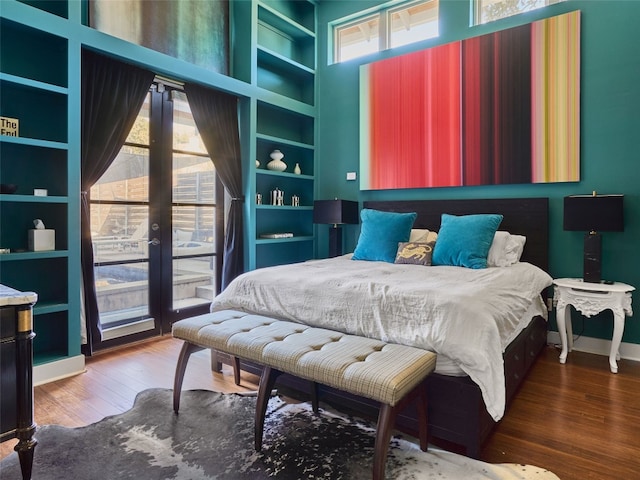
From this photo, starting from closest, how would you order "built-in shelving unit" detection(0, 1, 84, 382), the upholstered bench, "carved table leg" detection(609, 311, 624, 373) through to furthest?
the upholstered bench
"built-in shelving unit" detection(0, 1, 84, 382)
"carved table leg" detection(609, 311, 624, 373)

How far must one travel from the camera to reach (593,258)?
9.90 ft

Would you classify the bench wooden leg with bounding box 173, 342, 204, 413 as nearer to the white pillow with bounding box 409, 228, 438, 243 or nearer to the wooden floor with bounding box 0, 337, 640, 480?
the wooden floor with bounding box 0, 337, 640, 480

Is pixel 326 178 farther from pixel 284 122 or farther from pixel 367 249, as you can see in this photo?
pixel 367 249

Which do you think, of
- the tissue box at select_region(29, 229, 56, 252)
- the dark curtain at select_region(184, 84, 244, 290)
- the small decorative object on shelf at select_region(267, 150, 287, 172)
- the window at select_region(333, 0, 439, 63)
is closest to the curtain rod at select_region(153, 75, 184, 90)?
the dark curtain at select_region(184, 84, 244, 290)

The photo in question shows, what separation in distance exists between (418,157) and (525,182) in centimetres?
108

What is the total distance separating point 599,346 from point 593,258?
819mm

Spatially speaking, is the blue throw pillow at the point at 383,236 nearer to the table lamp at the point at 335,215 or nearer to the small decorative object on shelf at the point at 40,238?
the table lamp at the point at 335,215

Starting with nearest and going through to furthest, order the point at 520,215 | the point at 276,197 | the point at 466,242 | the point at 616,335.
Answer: the point at 616,335 < the point at 466,242 < the point at 520,215 < the point at 276,197

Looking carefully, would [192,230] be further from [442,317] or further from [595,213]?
[595,213]

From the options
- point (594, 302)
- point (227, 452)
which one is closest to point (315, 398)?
point (227, 452)

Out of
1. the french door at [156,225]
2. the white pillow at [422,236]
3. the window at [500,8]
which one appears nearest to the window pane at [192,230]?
the french door at [156,225]

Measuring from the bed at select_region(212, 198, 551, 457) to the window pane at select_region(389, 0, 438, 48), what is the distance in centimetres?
266

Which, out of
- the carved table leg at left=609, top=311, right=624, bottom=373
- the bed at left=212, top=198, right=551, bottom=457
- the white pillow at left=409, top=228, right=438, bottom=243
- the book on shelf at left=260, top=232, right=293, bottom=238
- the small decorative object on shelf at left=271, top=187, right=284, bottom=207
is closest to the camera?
the bed at left=212, top=198, right=551, bottom=457

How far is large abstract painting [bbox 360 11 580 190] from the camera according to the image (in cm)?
341
